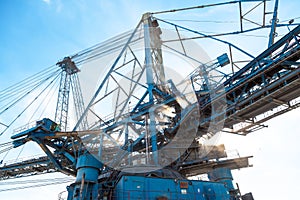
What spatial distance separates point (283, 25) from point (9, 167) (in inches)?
1380

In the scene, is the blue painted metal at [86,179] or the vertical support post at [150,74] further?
the vertical support post at [150,74]

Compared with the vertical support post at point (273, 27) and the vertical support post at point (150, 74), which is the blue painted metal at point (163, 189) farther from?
the vertical support post at point (273, 27)

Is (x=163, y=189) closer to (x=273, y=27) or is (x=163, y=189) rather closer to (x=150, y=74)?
(x=150, y=74)

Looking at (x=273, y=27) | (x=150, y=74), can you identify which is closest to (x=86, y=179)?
(x=150, y=74)

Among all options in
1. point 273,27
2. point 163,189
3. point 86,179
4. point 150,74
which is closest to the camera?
point 163,189

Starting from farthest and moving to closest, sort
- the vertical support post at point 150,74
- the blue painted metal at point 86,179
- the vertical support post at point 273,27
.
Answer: the vertical support post at point 150,74 → the blue painted metal at point 86,179 → the vertical support post at point 273,27

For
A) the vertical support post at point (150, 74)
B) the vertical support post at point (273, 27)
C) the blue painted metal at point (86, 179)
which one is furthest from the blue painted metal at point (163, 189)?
the vertical support post at point (273, 27)

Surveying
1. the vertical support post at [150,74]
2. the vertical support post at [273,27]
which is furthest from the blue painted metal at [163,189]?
the vertical support post at [273,27]

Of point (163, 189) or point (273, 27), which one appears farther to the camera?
point (273, 27)

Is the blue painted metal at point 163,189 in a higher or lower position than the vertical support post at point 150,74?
lower

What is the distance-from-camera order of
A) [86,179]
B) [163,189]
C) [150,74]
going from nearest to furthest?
[163,189], [86,179], [150,74]

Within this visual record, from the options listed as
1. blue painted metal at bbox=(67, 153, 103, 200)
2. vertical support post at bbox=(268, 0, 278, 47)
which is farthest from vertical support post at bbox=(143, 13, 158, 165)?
vertical support post at bbox=(268, 0, 278, 47)

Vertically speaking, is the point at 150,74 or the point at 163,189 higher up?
the point at 150,74

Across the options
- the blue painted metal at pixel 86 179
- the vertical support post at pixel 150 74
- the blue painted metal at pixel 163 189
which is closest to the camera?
the blue painted metal at pixel 163 189
